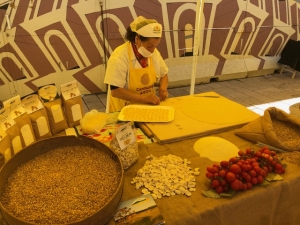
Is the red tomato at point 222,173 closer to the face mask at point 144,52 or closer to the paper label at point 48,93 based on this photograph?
the paper label at point 48,93

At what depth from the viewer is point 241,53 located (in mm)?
4836

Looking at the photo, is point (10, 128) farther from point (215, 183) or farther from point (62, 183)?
point (215, 183)

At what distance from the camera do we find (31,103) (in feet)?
3.80

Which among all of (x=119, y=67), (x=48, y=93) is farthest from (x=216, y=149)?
(x=119, y=67)

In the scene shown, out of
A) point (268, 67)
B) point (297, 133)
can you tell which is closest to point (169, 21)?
point (268, 67)

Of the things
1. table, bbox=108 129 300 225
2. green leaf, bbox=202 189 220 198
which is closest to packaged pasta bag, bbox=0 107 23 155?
table, bbox=108 129 300 225

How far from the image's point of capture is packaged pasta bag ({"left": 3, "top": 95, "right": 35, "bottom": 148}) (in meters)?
1.06

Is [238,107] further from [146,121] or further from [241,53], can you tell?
[241,53]

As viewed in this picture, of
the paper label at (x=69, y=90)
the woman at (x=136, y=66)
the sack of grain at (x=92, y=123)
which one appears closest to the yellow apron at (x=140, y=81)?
the woman at (x=136, y=66)

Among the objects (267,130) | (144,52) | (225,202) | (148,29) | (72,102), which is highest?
(148,29)

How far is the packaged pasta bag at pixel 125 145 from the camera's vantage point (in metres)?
1.01

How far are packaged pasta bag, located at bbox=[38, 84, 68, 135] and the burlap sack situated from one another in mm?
873

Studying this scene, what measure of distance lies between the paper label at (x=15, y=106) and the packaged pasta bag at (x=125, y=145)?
40cm

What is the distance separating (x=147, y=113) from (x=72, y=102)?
424 mm
